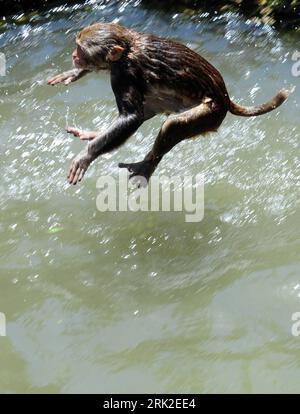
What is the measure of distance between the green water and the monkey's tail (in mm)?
591

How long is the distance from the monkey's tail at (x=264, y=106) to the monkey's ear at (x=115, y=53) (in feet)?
2.90

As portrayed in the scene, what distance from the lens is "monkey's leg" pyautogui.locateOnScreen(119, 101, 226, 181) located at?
5.06 m

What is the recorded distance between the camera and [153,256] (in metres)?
5.30

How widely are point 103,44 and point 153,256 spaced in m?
1.55

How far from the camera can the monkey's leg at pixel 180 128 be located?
199 inches

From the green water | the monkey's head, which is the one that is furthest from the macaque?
the green water

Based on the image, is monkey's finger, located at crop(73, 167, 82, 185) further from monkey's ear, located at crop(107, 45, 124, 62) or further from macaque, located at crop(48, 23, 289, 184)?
monkey's ear, located at crop(107, 45, 124, 62)

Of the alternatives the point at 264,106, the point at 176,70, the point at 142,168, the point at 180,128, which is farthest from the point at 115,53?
the point at 264,106

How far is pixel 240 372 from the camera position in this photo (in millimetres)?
4301

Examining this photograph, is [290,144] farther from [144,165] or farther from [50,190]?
[50,190]

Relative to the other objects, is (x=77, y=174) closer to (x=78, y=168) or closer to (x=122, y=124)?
(x=78, y=168)

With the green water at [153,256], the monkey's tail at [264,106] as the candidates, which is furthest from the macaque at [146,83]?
the green water at [153,256]

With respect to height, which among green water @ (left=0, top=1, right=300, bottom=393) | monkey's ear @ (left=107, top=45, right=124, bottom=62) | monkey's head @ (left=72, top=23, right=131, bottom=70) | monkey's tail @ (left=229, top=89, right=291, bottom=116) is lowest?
green water @ (left=0, top=1, right=300, bottom=393)

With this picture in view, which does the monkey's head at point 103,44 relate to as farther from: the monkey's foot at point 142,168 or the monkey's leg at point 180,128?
the monkey's foot at point 142,168
